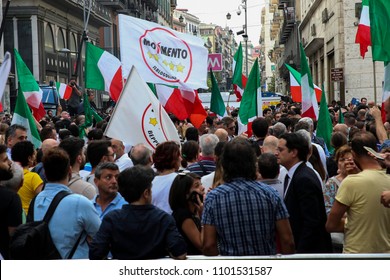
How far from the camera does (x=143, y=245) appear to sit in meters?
4.74

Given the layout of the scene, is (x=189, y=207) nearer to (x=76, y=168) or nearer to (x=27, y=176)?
(x=76, y=168)

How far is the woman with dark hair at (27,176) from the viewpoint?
22.4 ft

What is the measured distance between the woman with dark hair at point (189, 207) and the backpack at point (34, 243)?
0.75 m

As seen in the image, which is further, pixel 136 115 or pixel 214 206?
pixel 136 115

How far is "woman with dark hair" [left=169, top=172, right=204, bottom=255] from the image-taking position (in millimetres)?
5379

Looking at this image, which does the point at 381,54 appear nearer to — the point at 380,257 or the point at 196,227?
the point at 196,227

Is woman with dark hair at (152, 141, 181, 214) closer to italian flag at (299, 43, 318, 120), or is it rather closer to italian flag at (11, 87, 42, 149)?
italian flag at (11, 87, 42, 149)

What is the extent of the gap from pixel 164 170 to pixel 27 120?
13.2 ft

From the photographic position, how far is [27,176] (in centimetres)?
689

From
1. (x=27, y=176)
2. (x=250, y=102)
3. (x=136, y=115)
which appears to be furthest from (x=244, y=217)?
(x=250, y=102)

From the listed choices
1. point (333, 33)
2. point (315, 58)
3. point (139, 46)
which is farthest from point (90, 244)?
point (315, 58)

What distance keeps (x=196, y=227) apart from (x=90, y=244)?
2.68ft

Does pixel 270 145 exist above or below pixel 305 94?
A: below

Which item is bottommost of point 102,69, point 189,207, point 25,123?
point 189,207
